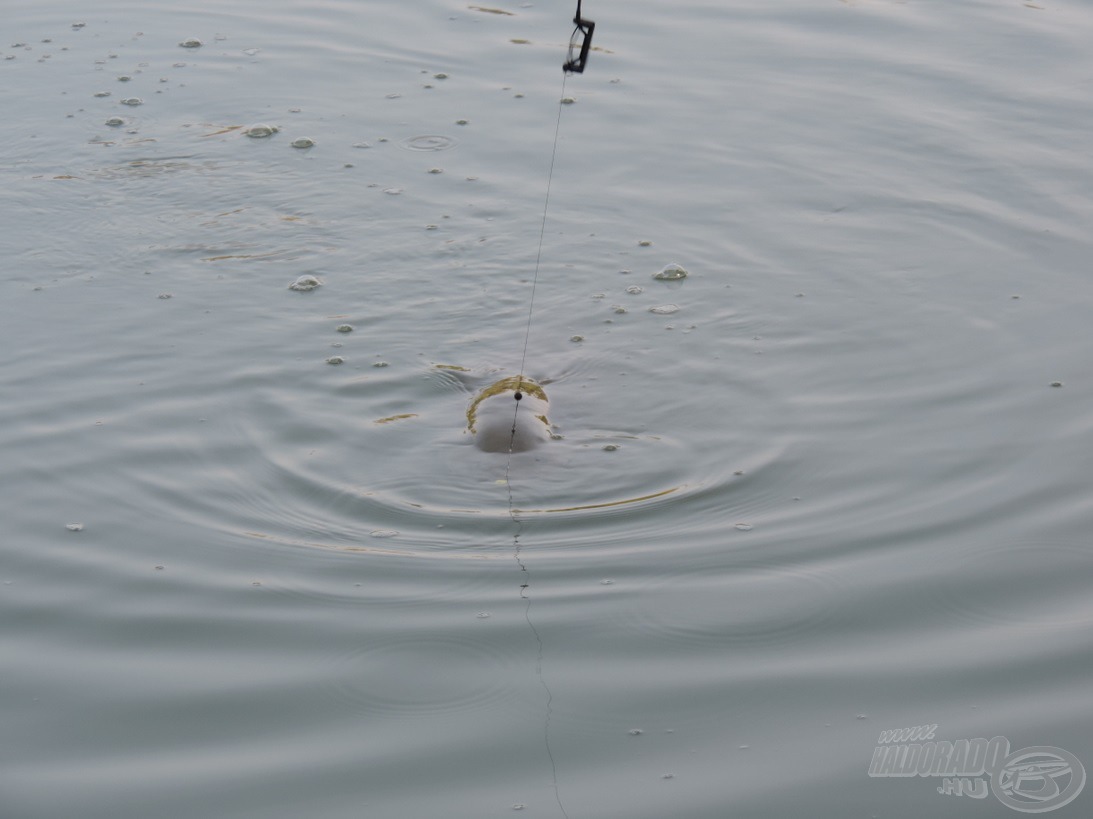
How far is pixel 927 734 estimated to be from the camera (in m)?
3.44

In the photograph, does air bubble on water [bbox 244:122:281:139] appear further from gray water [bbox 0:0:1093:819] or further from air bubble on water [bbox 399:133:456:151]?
air bubble on water [bbox 399:133:456:151]

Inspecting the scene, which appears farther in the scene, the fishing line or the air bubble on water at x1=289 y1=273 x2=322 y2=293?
the air bubble on water at x1=289 y1=273 x2=322 y2=293

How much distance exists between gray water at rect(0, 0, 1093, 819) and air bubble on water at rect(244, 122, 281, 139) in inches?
3.7

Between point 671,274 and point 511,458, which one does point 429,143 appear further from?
point 511,458

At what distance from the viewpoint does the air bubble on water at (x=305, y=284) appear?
6469mm

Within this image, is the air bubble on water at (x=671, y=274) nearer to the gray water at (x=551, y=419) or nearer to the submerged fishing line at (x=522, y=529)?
the gray water at (x=551, y=419)

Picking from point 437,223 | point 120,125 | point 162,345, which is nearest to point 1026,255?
point 437,223

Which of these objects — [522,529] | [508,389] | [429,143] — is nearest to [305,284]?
[508,389]

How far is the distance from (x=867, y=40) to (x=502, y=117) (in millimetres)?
3066

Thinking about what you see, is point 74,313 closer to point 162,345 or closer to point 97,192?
point 162,345

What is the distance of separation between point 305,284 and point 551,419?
Result: 5.83ft

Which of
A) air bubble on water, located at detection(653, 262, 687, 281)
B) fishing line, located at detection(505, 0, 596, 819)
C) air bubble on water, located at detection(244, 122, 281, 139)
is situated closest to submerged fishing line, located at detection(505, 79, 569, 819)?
fishing line, located at detection(505, 0, 596, 819)

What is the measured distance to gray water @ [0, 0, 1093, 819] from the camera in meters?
3.50

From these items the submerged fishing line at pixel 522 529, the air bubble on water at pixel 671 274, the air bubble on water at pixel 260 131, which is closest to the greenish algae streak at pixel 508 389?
the submerged fishing line at pixel 522 529
